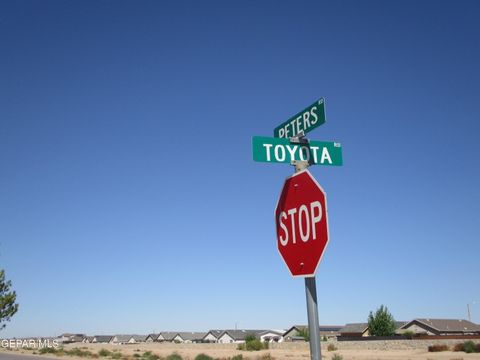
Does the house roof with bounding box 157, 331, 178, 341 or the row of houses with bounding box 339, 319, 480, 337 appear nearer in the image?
the row of houses with bounding box 339, 319, 480, 337

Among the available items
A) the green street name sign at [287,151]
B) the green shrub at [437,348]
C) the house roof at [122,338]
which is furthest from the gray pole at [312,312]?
the house roof at [122,338]

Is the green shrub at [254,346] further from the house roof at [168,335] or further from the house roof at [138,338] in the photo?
the house roof at [138,338]

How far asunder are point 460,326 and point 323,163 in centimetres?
10419

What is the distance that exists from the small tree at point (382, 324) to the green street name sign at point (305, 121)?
265 ft

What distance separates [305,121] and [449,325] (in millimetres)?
101704

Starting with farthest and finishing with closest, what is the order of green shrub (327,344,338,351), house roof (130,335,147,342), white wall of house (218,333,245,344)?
1. house roof (130,335,147,342)
2. white wall of house (218,333,245,344)
3. green shrub (327,344,338,351)

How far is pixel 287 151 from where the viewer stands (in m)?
5.06

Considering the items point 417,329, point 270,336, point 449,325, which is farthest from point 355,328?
point 270,336

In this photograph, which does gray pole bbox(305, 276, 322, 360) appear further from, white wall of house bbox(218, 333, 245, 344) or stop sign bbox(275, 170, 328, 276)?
white wall of house bbox(218, 333, 245, 344)

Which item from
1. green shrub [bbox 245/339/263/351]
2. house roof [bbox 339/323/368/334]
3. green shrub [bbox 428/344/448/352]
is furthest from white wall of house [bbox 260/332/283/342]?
green shrub [bbox 428/344/448/352]

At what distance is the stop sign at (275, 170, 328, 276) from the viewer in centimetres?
414

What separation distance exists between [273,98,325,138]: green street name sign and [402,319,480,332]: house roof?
3707 inches

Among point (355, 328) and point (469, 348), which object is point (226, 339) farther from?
point (469, 348)

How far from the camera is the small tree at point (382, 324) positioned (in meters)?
79.6
